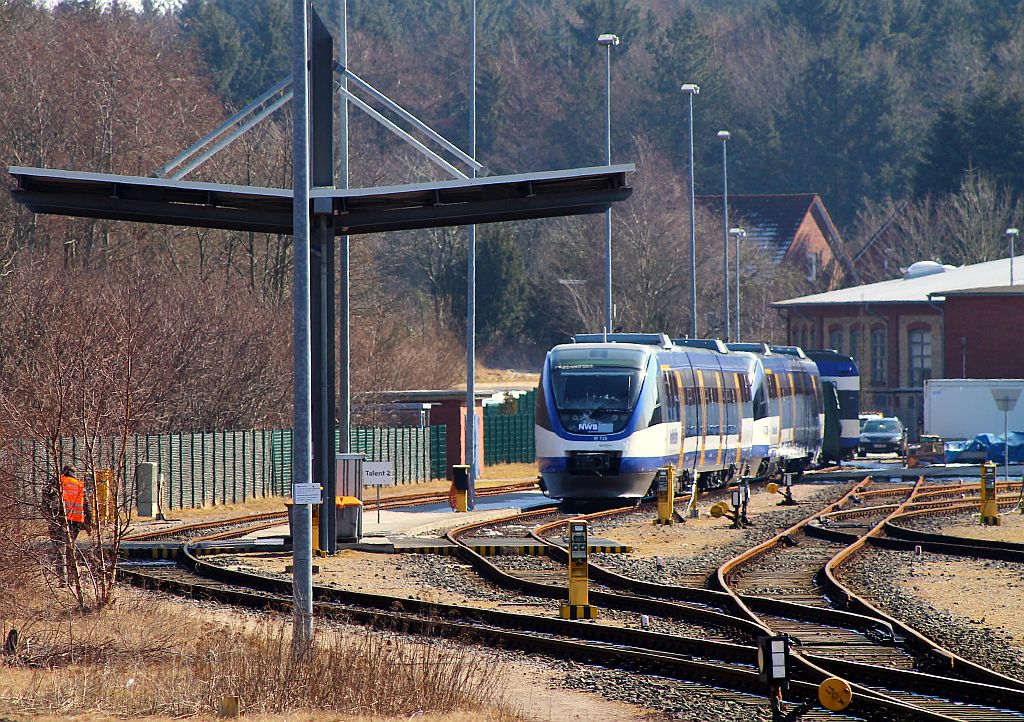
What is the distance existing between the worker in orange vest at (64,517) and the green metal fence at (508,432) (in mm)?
35702

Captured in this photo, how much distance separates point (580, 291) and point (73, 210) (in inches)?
2324

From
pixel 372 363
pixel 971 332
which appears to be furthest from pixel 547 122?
pixel 372 363

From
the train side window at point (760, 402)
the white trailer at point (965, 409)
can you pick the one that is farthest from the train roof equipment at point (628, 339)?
the white trailer at point (965, 409)

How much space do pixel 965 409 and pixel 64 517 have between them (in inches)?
1751

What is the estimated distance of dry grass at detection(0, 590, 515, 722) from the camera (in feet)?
40.4

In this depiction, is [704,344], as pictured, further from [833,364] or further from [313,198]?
[833,364]

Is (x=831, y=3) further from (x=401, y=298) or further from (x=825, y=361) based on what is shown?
(x=825, y=361)

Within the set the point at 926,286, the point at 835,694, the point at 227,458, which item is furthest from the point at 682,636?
the point at 926,286

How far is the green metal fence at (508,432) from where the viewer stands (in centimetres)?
5419

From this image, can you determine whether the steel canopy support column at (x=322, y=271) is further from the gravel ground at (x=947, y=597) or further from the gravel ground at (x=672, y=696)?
the gravel ground at (x=672, y=696)

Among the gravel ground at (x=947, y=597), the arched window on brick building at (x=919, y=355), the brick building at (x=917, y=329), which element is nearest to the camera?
the gravel ground at (x=947, y=597)

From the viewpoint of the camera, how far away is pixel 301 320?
15.4 meters

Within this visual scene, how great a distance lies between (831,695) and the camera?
37.8ft

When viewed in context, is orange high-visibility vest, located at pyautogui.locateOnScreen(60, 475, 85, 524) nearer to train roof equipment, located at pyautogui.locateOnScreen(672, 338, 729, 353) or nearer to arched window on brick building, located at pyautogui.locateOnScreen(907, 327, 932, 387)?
train roof equipment, located at pyautogui.locateOnScreen(672, 338, 729, 353)
